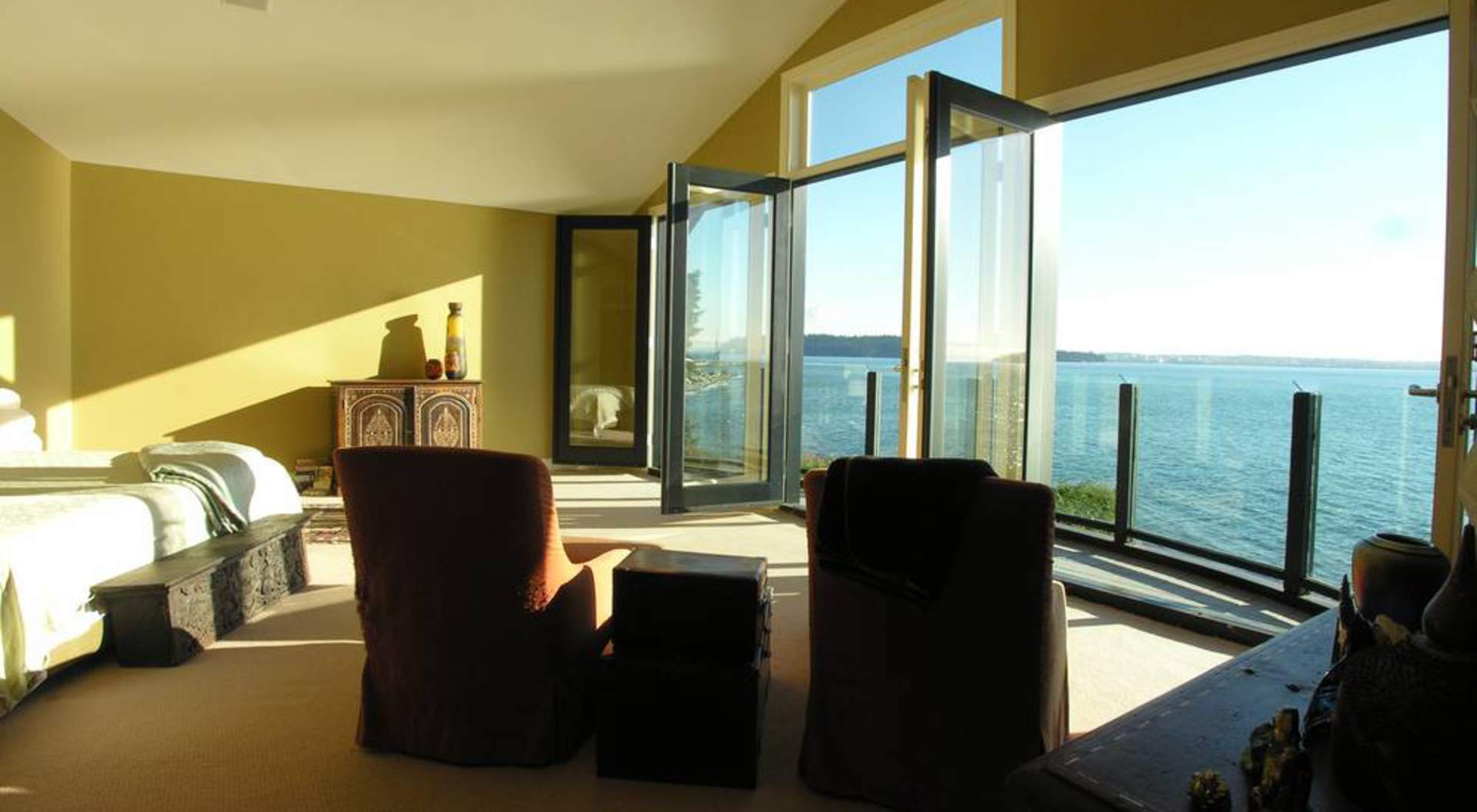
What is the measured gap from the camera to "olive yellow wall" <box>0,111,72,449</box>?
4938mm

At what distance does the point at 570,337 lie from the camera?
25.6ft

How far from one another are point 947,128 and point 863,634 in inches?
101

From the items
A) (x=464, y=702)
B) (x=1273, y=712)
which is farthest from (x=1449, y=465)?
(x=464, y=702)

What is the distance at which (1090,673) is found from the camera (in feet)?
9.72

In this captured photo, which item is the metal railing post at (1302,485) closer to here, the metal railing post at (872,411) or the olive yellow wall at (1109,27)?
the olive yellow wall at (1109,27)

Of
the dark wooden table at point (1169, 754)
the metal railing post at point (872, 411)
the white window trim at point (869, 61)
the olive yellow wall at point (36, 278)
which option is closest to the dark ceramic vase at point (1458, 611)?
the dark wooden table at point (1169, 754)

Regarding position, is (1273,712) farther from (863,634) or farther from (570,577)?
(570,577)

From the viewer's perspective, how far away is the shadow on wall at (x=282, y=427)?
6410mm

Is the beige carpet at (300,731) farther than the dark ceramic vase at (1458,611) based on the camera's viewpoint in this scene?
Yes

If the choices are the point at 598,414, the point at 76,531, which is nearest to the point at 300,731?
the point at 76,531

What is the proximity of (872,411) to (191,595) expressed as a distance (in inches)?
167

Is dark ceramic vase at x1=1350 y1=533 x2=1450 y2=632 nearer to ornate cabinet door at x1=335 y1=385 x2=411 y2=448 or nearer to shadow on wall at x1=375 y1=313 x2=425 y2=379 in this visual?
ornate cabinet door at x1=335 y1=385 x2=411 y2=448

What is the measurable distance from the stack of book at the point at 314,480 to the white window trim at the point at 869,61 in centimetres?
413

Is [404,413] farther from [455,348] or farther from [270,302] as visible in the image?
[270,302]
